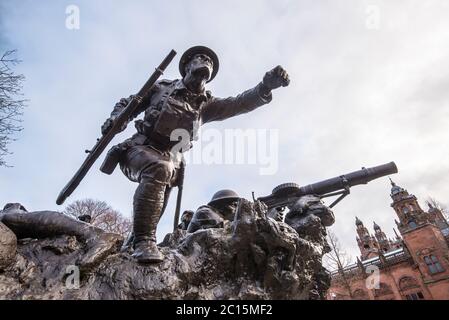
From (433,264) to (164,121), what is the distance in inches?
1283

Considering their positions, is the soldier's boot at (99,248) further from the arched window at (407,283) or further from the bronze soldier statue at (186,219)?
the arched window at (407,283)

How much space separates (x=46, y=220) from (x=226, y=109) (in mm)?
2289

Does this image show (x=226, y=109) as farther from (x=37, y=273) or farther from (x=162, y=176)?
(x=37, y=273)

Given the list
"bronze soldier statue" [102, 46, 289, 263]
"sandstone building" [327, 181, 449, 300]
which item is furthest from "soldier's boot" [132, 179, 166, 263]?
"sandstone building" [327, 181, 449, 300]

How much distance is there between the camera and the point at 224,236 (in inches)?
94.3

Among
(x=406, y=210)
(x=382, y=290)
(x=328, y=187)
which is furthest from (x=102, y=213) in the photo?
(x=406, y=210)

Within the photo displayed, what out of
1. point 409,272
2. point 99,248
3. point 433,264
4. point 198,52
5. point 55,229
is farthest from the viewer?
point 409,272

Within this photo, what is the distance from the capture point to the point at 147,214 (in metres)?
2.44

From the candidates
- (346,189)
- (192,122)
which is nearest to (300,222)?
(192,122)

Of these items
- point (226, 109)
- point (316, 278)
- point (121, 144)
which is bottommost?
point (316, 278)

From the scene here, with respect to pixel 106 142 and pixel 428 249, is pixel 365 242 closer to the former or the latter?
pixel 428 249

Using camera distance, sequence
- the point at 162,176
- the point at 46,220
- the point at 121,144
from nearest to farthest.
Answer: the point at 46,220
the point at 162,176
the point at 121,144

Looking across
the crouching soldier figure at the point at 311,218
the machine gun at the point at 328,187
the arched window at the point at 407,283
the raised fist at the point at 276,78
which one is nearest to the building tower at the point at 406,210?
the arched window at the point at 407,283
